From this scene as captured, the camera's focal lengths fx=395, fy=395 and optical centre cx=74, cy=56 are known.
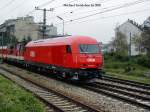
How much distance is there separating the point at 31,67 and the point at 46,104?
75.2 feet

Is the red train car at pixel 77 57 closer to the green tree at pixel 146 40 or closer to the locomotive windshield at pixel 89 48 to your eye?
the locomotive windshield at pixel 89 48

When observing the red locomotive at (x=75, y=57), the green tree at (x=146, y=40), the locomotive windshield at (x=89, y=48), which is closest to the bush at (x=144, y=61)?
the red locomotive at (x=75, y=57)

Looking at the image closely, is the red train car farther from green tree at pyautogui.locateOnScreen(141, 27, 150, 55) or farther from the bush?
green tree at pyautogui.locateOnScreen(141, 27, 150, 55)

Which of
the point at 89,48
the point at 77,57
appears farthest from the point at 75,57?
the point at 89,48

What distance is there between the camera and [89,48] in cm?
2567

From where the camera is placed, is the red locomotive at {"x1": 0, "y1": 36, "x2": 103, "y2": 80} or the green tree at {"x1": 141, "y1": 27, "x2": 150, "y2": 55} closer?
the red locomotive at {"x1": 0, "y1": 36, "x2": 103, "y2": 80}

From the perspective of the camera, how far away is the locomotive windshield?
83.0ft

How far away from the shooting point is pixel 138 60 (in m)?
46.0

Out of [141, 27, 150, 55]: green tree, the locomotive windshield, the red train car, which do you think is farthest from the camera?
[141, 27, 150, 55]: green tree

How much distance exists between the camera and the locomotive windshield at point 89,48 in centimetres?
2531

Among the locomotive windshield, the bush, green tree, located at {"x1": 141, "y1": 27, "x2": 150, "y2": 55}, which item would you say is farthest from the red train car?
green tree, located at {"x1": 141, "y1": 27, "x2": 150, "y2": 55}

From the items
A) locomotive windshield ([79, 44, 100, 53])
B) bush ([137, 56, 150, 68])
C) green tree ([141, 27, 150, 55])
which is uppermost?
green tree ([141, 27, 150, 55])

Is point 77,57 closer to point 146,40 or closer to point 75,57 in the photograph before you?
point 75,57

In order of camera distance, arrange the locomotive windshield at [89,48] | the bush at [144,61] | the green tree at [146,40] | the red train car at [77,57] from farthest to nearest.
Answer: the green tree at [146,40]
the bush at [144,61]
the locomotive windshield at [89,48]
the red train car at [77,57]
